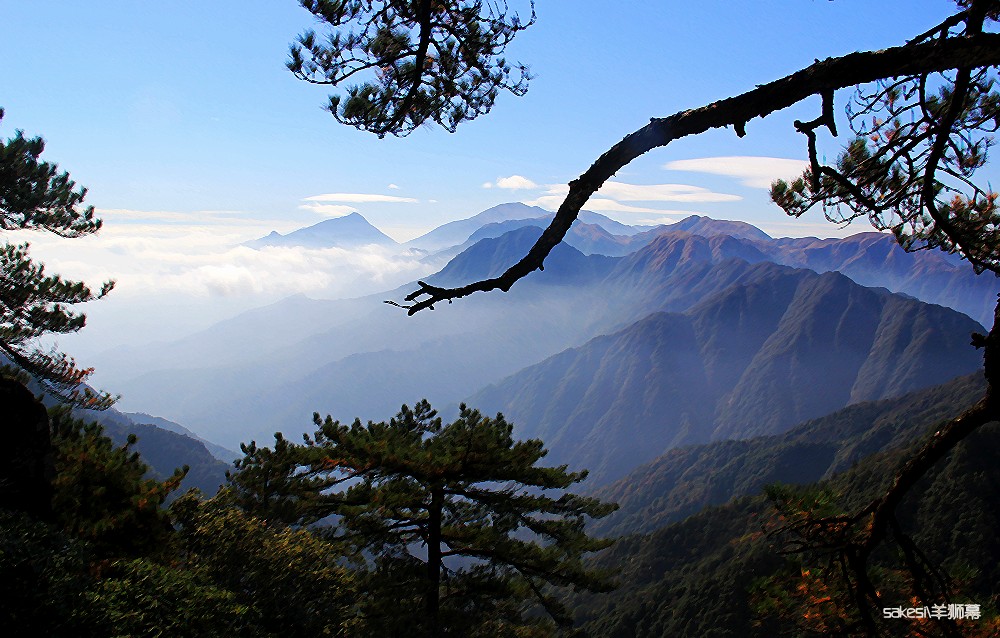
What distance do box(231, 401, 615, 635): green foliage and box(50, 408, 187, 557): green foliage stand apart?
9.49 ft

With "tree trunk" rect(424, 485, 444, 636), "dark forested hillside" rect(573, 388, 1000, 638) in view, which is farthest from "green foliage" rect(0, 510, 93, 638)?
"dark forested hillside" rect(573, 388, 1000, 638)

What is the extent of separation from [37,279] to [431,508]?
44.8 ft

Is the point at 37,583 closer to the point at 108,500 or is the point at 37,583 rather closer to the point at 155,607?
the point at 155,607

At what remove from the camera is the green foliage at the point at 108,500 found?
8.48 m

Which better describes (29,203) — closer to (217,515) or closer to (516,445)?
(217,515)

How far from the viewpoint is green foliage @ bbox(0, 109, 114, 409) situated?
14.8 m

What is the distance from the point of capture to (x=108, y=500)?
8.94m

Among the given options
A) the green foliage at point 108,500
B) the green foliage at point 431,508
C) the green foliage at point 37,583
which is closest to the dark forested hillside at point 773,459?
the green foliage at point 431,508

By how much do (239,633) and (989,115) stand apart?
889 cm

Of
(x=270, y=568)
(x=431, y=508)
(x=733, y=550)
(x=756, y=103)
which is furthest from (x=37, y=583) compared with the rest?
(x=733, y=550)

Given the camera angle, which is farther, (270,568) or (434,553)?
(434,553)

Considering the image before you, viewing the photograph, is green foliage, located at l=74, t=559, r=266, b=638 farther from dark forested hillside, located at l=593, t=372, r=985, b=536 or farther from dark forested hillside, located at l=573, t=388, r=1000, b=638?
dark forested hillside, located at l=593, t=372, r=985, b=536

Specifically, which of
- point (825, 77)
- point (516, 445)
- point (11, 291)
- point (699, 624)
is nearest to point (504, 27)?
point (825, 77)

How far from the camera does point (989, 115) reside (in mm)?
3939
